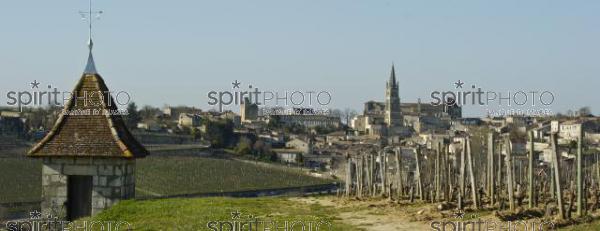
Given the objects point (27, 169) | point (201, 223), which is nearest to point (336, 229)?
point (201, 223)

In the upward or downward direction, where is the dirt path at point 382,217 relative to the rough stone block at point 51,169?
downward

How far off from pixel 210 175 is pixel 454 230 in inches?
2540

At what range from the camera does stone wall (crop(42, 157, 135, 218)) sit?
15250 mm

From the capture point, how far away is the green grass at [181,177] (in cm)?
5909

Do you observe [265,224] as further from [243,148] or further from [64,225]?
[243,148]

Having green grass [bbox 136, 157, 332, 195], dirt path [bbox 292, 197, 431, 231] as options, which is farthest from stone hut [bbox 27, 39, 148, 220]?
green grass [bbox 136, 157, 332, 195]

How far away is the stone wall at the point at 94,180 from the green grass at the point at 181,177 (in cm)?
3843

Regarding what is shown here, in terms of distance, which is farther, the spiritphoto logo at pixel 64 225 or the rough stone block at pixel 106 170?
the rough stone block at pixel 106 170

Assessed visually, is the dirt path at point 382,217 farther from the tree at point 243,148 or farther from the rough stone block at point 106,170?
the tree at point 243,148

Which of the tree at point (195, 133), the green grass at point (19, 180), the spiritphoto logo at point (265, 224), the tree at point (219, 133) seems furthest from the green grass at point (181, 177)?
the spiritphoto logo at point (265, 224)

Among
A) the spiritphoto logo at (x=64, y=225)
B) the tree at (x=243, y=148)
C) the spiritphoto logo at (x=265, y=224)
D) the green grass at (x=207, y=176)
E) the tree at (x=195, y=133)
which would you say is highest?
the tree at (x=195, y=133)


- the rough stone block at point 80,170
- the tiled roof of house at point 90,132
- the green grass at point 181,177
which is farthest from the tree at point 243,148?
the rough stone block at point 80,170

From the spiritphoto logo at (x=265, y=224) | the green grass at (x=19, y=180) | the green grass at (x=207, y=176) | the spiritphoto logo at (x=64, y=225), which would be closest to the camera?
the spiritphoto logo at (x=265, y=224)

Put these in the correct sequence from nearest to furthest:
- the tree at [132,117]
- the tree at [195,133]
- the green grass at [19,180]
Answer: the green grass at [19,180] → the tree at [132,117] → the tree at [195,133]
